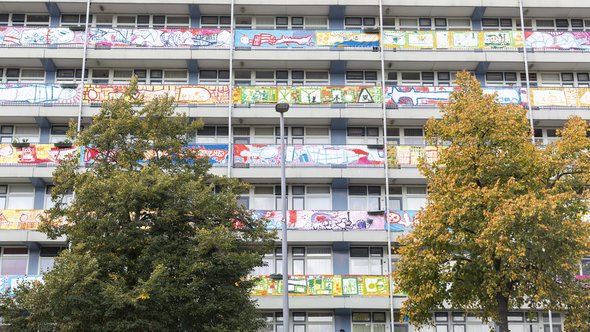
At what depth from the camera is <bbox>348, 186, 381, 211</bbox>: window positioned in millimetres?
35000

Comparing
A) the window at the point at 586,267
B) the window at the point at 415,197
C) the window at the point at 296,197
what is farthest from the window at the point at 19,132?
the window at the point at 586,267

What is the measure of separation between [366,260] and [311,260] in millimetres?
2405

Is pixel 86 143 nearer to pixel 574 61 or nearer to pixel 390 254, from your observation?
pixel 390 254

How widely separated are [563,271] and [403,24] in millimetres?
19492

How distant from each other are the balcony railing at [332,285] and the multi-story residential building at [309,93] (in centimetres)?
6

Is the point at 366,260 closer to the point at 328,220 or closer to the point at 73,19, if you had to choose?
the point at 328,220

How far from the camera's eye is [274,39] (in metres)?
36.0

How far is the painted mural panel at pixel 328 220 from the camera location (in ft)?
109

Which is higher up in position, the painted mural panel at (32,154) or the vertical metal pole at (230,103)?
the vertical metal pole at (230,103)

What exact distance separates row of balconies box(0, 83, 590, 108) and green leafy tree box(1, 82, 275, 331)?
10.8 meters

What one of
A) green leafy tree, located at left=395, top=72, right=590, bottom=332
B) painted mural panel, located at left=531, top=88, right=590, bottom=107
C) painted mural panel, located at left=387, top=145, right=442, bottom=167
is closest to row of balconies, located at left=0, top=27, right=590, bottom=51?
painted mural panel, located at left=531, top=88, right=590, bottom=107

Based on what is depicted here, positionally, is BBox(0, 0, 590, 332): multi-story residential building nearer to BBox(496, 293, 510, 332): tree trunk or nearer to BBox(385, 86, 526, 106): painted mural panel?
BBox(385, 86, 526, 106): painted mural panel

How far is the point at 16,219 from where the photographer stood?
33.1m

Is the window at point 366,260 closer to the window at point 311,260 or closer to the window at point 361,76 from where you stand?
the window at point 311,260
